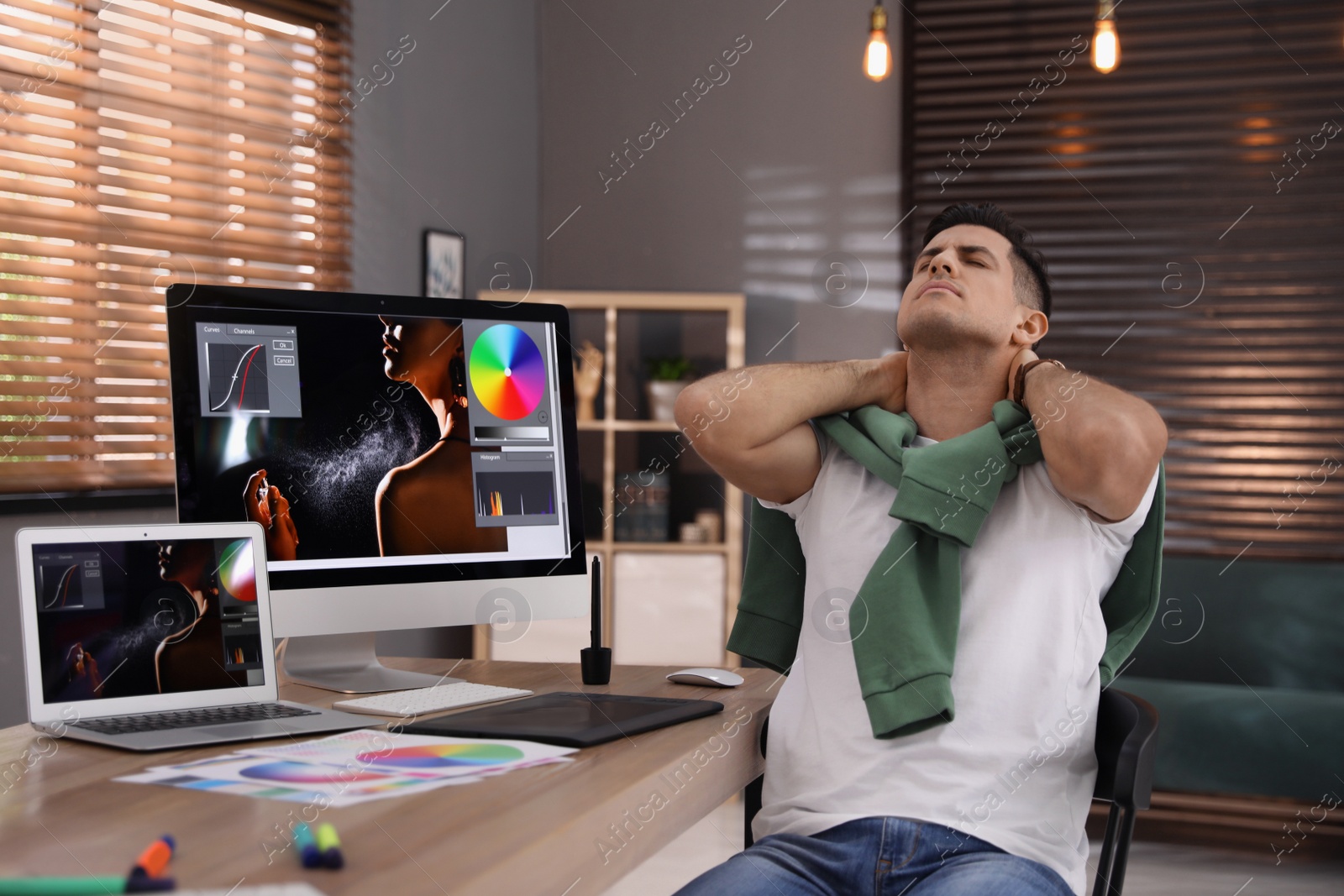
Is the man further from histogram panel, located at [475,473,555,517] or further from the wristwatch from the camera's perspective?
histogram panel, located at [475,473,555,517]

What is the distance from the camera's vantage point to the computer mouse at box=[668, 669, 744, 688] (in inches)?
65.2

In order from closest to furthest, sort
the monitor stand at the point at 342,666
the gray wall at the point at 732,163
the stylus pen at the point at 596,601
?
the monitor stand at the point at 342,666, the stylus pen at the point at 596,601, the gray wall at the point at 732,163

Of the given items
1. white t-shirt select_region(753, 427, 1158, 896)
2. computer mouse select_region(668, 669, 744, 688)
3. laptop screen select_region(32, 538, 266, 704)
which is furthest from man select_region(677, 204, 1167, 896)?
laptop screen select_region(32, 538, 266, 704)

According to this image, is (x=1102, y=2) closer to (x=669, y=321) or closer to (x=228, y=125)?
(x=669, y=321)

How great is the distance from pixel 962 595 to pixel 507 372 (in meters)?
0.74

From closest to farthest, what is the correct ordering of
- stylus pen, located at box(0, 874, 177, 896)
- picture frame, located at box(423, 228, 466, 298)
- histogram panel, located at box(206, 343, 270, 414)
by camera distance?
1. stylus pen, located at box(0, 874, 177, 896)
2. histogram panel, located at box(206, 343, 270, 414)
3. picture frame, located at box(423, 228, 466, 298)

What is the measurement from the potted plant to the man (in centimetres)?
229

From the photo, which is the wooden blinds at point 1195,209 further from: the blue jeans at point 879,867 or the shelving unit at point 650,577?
the blue jeans at point 879,867

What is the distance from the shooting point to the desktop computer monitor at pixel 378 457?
1.49 meters

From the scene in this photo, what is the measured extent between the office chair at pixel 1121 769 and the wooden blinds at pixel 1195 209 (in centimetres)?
265

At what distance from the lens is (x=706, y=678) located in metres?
1.67

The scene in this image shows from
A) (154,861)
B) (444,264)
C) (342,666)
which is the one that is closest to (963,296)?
(342,666)

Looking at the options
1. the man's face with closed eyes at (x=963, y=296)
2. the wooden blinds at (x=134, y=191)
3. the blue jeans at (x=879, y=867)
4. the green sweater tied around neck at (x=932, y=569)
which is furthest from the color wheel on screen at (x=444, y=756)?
the wooden blinds at (x=134, y=191)

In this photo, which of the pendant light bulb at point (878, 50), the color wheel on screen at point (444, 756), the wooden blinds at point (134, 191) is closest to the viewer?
the color wheel on screen at point (444, 756)
